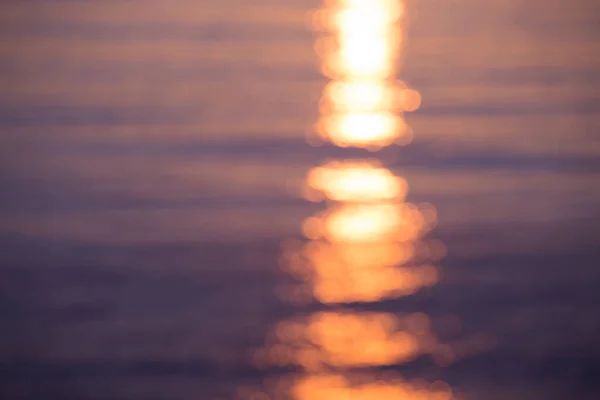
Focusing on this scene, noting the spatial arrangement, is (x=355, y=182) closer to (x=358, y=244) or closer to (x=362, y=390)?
(x=358, y=244)

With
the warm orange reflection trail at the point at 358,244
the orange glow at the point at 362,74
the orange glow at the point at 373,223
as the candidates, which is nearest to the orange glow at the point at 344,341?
the warm orange reflection trail at the point at 358,244

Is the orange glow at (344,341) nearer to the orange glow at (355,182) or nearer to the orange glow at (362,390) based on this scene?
the orange glow at (362,390)

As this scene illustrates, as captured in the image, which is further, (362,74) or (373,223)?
(362,74)

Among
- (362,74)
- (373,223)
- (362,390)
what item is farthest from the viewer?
(362,74)

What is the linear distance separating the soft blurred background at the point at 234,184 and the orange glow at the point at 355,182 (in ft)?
0.06

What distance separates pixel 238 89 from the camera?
0.87m

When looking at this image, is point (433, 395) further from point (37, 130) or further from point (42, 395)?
point (37, 130)

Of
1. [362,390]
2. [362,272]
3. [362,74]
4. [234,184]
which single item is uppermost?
[362,74]

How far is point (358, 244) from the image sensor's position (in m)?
0.78

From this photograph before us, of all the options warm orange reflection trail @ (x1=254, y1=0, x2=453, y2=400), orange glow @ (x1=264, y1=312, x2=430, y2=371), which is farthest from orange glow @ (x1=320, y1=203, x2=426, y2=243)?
orange glow @ (x1=264, y1=312, x2=430, y2=371)

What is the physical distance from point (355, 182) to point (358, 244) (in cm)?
9

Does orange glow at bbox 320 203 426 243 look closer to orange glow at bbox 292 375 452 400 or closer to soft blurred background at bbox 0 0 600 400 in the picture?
soft blurred background at bbox 0 0 600 400

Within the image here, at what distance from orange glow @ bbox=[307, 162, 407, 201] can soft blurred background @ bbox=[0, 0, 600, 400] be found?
18 mm

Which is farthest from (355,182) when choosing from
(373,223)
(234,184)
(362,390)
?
(362,390)
